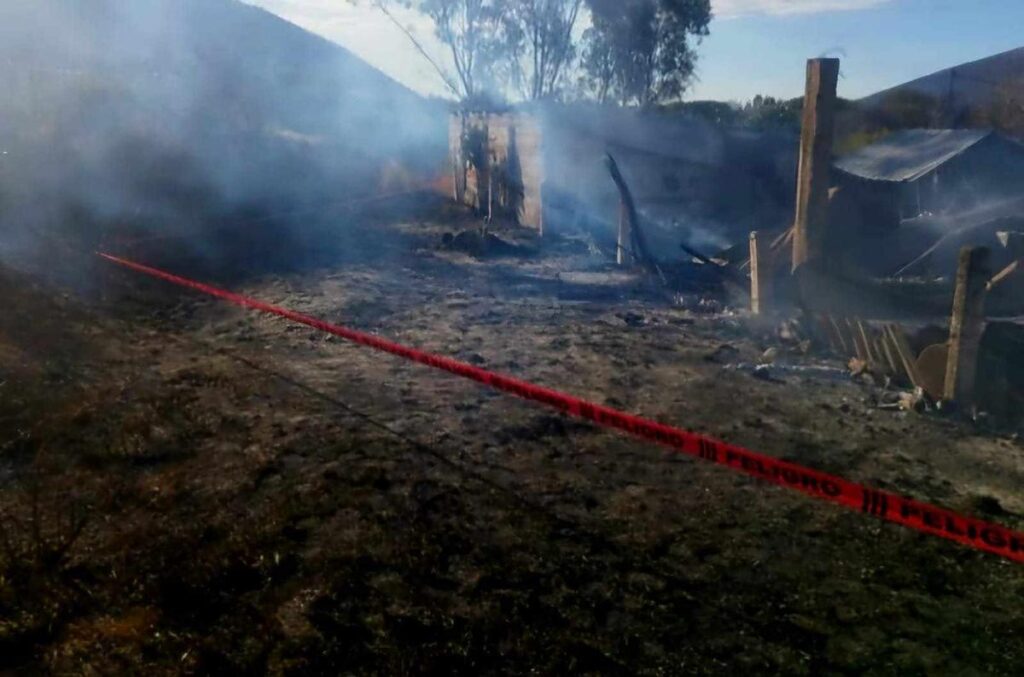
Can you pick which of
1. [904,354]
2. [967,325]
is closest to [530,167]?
[904,354]

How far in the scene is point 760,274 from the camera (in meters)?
10.0

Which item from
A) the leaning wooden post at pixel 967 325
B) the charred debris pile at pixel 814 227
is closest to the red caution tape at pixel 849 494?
the leaning wooden post at pixel 967 325

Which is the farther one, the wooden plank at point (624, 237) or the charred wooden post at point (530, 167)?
the charred wooden post at point (530, 167)

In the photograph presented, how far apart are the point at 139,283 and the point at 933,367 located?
1080 centimetres

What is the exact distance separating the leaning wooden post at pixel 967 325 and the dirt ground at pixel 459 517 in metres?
0.46

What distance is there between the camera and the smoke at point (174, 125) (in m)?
16.5

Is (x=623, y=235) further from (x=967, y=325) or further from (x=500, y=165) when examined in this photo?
(x=967, y=325)

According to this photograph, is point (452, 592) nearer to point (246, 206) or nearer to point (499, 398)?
point (499, 398)

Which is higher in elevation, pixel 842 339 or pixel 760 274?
pixel 760 274

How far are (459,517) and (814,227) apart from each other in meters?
6.69

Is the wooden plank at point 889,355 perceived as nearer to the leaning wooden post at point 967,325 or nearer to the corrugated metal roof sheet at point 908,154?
the leaning wooden post at point 967,325

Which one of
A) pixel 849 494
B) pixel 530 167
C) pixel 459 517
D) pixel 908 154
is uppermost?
pixel 908 154

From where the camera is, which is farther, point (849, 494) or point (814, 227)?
point (814, 227)

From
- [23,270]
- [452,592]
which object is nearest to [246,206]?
[23,270]
